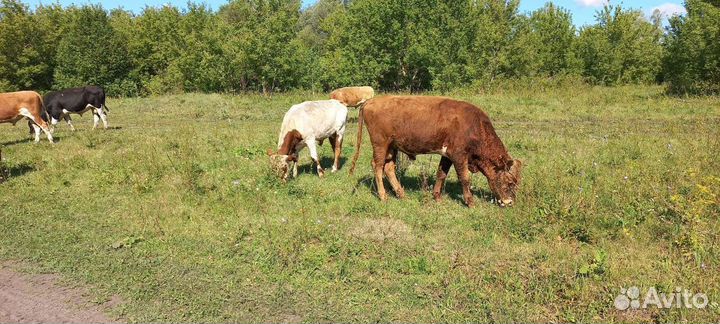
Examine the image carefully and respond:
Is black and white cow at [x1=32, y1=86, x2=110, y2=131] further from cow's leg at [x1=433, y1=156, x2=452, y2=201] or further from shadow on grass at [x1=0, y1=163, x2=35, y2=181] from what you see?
cow's leg at [x1=433, y1=156, x2=452, y2=201]

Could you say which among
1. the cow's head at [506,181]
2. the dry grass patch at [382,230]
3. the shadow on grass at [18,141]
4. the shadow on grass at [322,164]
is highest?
the cow's head at [506,181]

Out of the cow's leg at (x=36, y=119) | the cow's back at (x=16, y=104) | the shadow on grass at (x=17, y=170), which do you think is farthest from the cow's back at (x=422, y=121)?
the cow's back at (x=16, y=104)

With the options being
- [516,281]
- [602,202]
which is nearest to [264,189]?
[516,281]

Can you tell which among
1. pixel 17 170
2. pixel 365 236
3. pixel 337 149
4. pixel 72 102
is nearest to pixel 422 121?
pixel 365 236

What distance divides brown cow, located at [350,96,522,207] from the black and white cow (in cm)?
1472

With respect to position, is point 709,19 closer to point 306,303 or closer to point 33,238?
point 306,303

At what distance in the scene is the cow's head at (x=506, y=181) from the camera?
7.74m

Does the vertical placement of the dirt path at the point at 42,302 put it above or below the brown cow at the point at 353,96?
below

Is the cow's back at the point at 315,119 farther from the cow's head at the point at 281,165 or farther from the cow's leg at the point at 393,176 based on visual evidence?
the cow's leg at the point at 393,176

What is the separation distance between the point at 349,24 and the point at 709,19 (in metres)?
25.2

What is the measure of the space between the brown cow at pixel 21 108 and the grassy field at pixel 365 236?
3802 mm

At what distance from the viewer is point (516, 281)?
5230 millimetres
